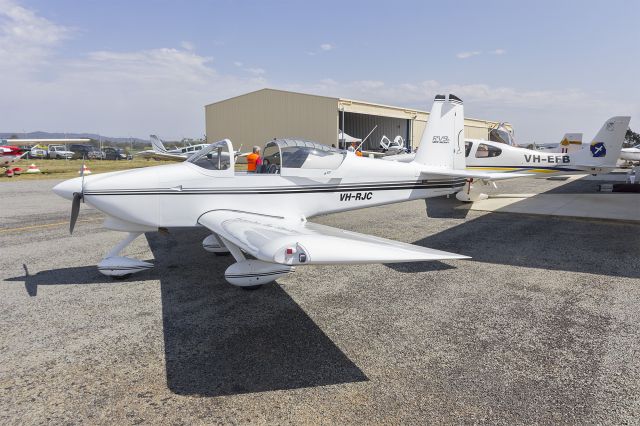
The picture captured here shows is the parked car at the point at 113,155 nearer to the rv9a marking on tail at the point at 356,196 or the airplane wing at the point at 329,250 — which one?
the rv9a marking on tail at the point at 356,196

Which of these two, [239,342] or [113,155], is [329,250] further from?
[113,155]

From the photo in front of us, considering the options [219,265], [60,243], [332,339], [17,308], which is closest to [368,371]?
[332,339]

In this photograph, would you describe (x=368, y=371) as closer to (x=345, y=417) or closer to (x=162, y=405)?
(x=345, y=417)

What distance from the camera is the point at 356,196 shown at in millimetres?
6613

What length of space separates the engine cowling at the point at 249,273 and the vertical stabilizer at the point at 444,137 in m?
4.58

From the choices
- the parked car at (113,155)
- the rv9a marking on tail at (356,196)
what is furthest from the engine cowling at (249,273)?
the parked car at (113,155)

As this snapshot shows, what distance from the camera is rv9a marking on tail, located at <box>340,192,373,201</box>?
21.4 feet

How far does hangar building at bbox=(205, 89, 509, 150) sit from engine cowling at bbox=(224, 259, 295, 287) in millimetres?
26014

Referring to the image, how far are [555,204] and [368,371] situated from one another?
11506mm

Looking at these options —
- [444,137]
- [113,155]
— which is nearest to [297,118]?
[444,137]

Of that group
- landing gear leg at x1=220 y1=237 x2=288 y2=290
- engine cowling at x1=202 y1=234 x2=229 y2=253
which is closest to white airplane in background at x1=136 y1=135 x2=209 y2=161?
engine cowling at x1=202 y1=234 x2=229 y2=253

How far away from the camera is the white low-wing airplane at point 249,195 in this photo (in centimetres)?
484

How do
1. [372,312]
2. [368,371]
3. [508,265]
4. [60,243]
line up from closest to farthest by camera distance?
[368,371], [372,312], [508,265], [60,243]

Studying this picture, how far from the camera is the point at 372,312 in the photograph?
4.45m
